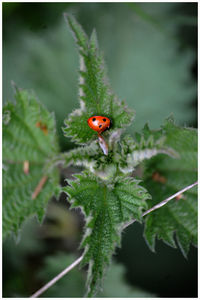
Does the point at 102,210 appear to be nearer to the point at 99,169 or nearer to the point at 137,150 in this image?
the point at 99,169

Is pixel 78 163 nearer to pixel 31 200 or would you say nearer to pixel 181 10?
pixel 31 200

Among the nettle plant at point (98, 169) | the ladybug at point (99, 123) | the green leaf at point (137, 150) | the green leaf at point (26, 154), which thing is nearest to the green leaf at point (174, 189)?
the nettle plant at point (98, 169)

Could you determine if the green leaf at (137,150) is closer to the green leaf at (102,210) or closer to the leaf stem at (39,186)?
the green leaf at (102,210)

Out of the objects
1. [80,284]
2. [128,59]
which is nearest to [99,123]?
[128,59]

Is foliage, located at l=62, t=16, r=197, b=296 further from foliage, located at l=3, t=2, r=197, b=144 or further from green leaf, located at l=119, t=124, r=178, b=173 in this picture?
foliage, located at l=3, t=2, r=197, b=144

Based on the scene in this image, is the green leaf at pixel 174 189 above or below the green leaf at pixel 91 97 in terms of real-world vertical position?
below
